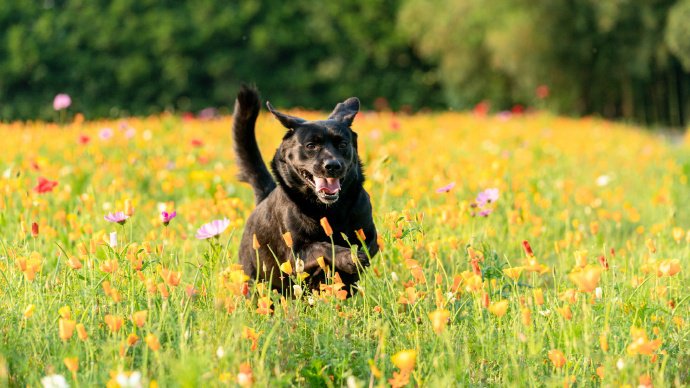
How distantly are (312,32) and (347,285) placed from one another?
1940 centimetres

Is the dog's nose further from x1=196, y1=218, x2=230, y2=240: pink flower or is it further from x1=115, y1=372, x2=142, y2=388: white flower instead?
x1=115, y1=372, x2=142, y2=388: white flower

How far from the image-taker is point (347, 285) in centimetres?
→ 386

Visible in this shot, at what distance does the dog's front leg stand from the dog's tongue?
0.24 meters

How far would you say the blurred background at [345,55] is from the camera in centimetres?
1934

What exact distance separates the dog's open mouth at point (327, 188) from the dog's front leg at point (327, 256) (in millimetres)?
208

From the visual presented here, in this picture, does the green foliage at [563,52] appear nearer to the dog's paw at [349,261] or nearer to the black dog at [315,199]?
the black dog at [315,199]

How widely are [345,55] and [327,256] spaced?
64.5ft

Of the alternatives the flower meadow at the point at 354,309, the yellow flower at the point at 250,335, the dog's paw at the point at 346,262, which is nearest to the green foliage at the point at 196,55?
the flower meadow at the point at 354,309

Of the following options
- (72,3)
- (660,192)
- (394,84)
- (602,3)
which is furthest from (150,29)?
(660,192)

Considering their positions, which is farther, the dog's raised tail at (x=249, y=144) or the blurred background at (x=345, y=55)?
the blurred background at (x=345, y=55)

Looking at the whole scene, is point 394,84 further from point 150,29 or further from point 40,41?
point 40,41

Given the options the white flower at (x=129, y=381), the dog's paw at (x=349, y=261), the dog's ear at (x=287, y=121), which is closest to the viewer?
the white flower at (x=129, y=381)

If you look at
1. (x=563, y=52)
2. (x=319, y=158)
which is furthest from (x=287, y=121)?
(x=563, y=52)

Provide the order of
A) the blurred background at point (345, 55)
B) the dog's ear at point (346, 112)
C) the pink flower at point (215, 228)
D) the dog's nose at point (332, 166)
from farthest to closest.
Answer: the blurred background at point (345, 55) → the dog's ear at point (346, 112) → the dog's nose at point (332, 166) → the pink flower at point (215, 228)
